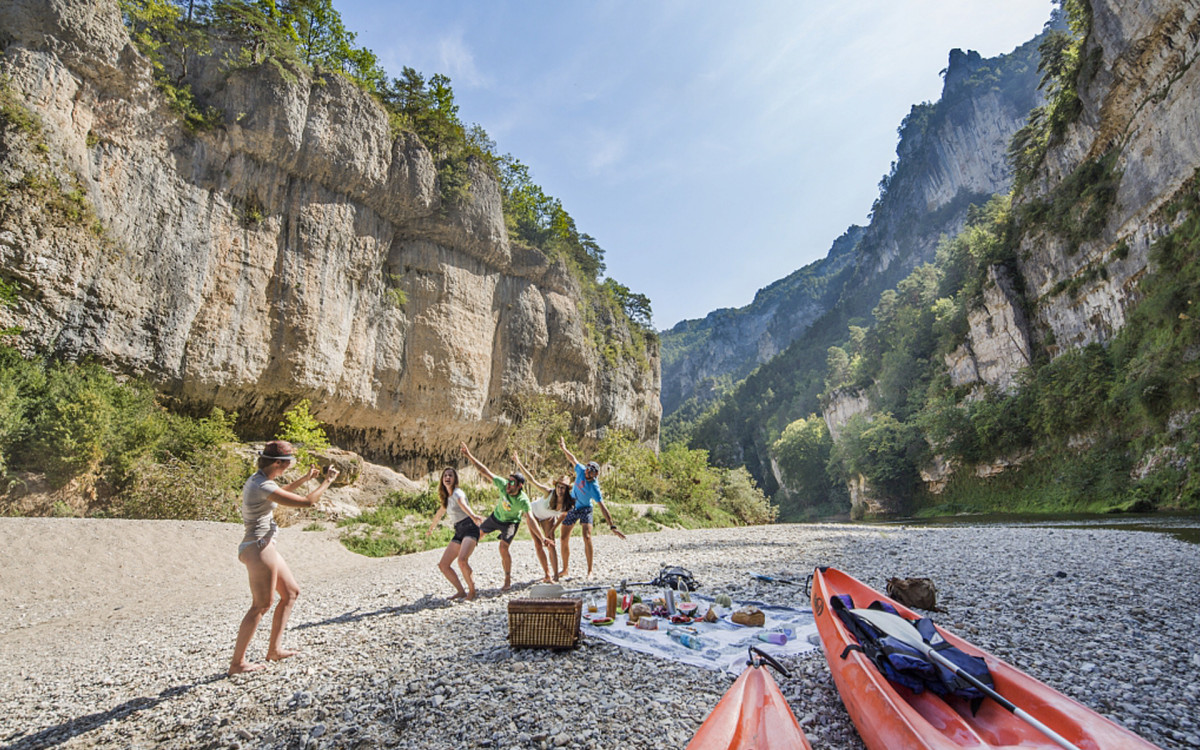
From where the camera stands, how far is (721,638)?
5.04 meters

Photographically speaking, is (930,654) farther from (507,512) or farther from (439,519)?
(439,519)

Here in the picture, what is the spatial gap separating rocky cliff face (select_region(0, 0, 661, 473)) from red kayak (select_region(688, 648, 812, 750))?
19.2 meters

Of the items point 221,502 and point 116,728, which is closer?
point 116,728

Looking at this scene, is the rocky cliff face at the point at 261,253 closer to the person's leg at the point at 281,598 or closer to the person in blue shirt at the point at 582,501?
the person's leg at the point at 281,598

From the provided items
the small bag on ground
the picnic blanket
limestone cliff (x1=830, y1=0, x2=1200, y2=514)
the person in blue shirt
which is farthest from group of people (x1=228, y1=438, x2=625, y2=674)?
limestone cliff (x1=830, y1=0, x2=1200, y2=514)

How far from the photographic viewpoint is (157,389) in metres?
16.1

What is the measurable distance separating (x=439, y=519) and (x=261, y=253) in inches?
646

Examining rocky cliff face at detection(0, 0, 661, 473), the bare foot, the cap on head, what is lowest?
the bare foot

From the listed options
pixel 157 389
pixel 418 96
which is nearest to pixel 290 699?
pixel 157 389

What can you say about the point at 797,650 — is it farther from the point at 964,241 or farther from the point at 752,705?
the point at 964,241

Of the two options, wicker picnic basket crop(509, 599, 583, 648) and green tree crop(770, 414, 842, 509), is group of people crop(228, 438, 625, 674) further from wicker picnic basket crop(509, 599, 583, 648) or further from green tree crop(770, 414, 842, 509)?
green tree crop(770, 414, 842, 509)

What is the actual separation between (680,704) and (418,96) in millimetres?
29475

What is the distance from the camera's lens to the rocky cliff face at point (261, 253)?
1395 centimetres

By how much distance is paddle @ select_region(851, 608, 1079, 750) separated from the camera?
261cm
